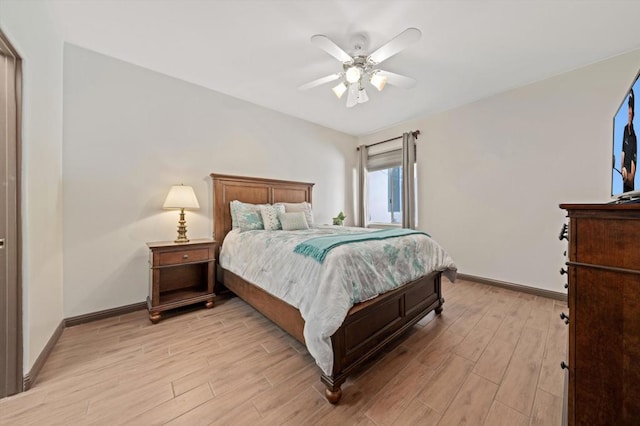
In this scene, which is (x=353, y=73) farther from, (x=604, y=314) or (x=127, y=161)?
(x=127, y=161)

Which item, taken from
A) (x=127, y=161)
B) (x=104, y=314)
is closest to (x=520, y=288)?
(x=104, y=314)

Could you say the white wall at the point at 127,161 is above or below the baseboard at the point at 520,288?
above

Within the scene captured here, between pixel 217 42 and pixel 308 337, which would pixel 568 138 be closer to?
pixel 308 337

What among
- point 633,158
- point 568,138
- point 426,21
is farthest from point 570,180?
point 426,21

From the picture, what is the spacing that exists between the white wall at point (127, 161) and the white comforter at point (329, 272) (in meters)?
1.20

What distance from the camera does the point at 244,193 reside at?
11.1ft

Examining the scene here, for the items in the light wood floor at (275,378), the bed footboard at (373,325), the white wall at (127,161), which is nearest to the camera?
the light wood floor at (275,378)

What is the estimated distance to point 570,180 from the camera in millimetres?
2717

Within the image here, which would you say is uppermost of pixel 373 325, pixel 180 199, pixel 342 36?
pixel 342 36

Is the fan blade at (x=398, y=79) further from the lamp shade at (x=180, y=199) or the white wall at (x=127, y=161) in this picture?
the lamp shade at (x=180, y=199)

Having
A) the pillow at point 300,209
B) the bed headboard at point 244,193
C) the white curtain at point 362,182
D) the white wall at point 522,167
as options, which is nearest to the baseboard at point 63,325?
the bed headboard at point 244,193

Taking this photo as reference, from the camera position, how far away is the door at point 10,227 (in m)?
1.34

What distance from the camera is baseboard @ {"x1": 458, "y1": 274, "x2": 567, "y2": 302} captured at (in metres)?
2.76

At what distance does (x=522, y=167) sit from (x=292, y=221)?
316 cm
